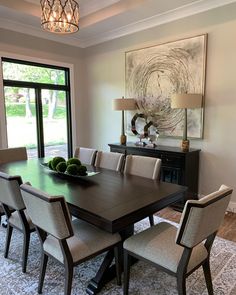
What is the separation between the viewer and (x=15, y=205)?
6.82ft

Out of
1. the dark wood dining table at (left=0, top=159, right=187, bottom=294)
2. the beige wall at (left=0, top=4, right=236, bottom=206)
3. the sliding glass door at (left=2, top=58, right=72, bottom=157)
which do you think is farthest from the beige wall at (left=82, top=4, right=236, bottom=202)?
the sliding glass door at (left=2, top=58, right=72, bottom=157)

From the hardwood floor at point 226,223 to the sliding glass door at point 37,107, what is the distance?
2.77m

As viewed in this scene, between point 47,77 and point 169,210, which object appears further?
point 47,77

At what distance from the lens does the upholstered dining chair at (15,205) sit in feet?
6.64

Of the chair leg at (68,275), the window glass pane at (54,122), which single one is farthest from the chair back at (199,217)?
the window glass pane at (54,122)

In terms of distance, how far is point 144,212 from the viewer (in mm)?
1757

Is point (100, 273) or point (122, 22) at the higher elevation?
point (122, 22)

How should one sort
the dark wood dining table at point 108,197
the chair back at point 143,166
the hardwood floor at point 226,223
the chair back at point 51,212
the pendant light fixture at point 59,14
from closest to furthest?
1. the chair back at point 51,212
2. the dark wood dining table at point 108,197
3. the pendant light fixture at point 59,14
4. the chair back at point 143,166
5. the hardwood floor at point 226,223

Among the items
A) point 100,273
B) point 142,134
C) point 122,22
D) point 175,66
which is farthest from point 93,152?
point 122,22

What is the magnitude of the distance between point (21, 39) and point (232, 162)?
13.4 feet

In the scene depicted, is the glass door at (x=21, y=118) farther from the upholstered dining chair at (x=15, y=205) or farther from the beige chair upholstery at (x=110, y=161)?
the upholstered dining chair at (x=15, y=205)

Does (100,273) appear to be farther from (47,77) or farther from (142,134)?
(47,77)

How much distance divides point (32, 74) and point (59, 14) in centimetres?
247

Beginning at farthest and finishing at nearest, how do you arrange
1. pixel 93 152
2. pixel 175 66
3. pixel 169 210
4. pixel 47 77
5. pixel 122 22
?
pixel 47 77, pixel 122 22, pixel 175 66, pixel 169 210, pixel 93 152
